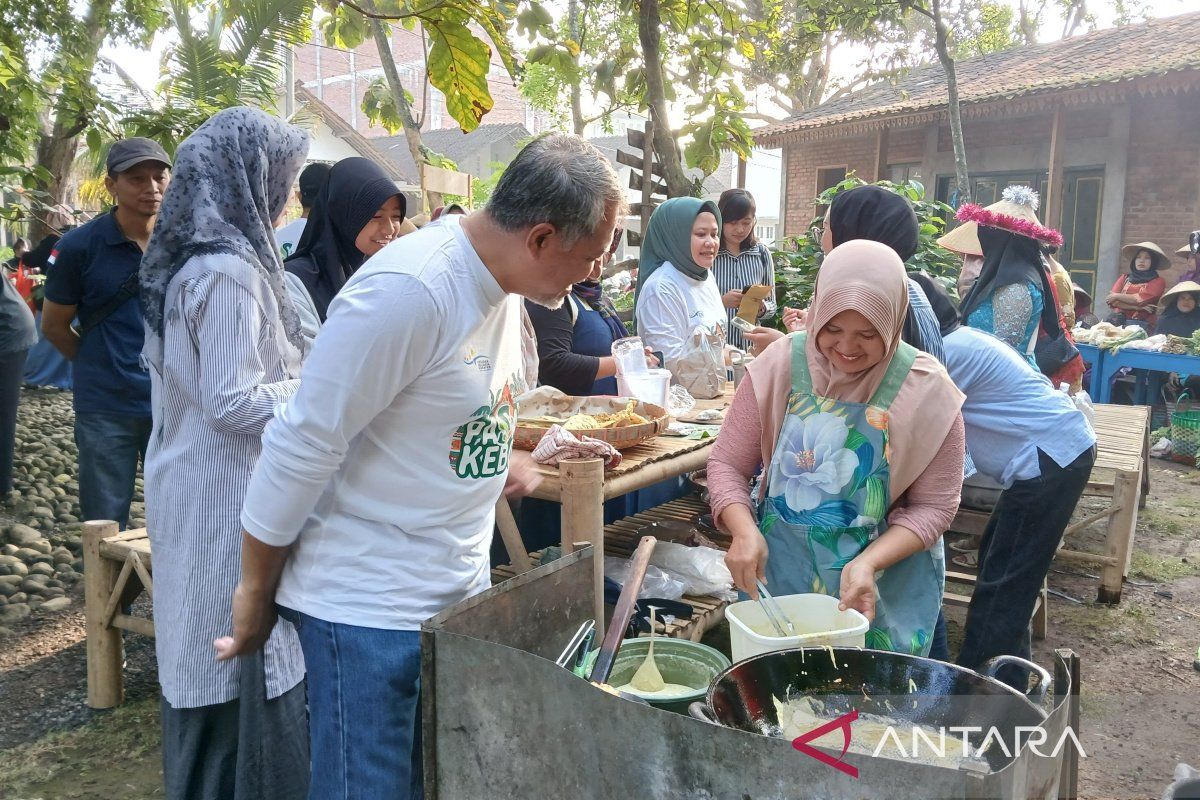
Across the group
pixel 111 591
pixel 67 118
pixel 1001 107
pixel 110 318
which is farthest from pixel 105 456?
pixel 1001 107

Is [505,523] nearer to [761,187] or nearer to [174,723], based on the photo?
[174,723]

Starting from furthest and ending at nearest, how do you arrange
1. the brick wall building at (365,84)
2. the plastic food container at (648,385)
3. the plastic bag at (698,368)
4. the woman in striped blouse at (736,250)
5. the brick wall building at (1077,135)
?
the brick wall building at (365,84)
the brick wall building at (1077,135)
the woman in striped blouse at (736,250)
the plastic bag at (698,368)
the plastic food container at (648,385)

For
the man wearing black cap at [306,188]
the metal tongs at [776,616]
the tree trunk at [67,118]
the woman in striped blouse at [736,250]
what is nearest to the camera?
the metal tongs at [776,616]

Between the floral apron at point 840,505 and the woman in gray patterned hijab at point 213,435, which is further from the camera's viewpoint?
the floral apron at point 840,505

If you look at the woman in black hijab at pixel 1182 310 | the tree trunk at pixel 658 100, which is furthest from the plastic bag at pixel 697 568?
the woman in black hijab at pixel 1182 310

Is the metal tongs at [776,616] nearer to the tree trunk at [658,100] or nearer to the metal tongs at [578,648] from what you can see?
the metal tongs at [578,648]

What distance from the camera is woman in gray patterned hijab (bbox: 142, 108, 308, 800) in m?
1.84

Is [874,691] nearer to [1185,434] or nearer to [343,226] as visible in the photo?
[343,226]

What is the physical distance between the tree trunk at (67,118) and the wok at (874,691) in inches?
168

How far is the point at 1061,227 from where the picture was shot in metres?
12.6

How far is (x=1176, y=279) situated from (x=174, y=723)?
Answer: 12986mm

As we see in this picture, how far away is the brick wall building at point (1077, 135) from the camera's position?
36.7ft

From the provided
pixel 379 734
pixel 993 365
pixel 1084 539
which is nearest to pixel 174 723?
pixel 379 734

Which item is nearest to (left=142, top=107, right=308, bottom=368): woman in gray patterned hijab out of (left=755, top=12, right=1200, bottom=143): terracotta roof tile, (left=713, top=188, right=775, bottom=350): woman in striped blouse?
(left=713, top=188, right=775, bottom=350): woman in striped blouse
